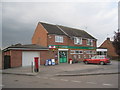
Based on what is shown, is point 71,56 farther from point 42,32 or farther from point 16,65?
point 16,65

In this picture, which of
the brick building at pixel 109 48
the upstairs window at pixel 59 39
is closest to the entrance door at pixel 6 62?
the upstairs window at pixel 59 39

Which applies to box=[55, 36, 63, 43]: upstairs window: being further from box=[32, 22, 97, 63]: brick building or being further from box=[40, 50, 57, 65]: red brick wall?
box=[40, 50, 57, 65]: red brick wall

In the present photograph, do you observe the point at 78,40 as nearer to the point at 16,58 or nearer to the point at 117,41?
the point at 117,41

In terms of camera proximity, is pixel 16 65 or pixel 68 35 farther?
pixel 68 35

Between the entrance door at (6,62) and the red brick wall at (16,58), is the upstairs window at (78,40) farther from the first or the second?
the entrance door at (6,62)

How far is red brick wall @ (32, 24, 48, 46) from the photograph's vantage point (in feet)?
85.7

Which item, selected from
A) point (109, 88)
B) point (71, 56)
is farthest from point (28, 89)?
point (71, 56)

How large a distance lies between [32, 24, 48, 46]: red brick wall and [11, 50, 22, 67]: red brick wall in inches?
244

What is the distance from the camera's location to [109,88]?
25.7 ft

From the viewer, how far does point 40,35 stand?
2759 centimetres

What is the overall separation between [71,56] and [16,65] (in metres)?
12.0

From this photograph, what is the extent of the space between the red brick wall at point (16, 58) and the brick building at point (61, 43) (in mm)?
4628

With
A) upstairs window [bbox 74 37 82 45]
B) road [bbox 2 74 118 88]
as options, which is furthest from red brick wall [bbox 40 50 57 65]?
road [bbox 2 74 118 88]

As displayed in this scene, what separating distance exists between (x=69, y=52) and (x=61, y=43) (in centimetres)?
262
